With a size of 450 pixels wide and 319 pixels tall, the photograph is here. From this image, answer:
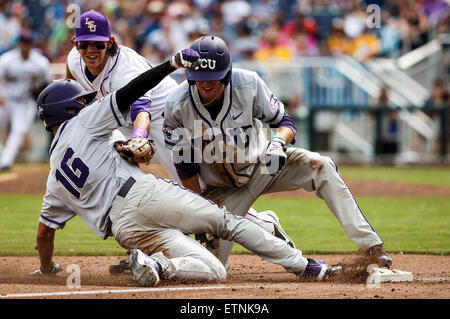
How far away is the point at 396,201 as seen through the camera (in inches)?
468

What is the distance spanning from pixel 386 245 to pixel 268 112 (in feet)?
8.71

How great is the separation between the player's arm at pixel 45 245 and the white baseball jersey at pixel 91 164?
1.59 feet

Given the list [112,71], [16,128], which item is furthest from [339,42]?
[112,71]

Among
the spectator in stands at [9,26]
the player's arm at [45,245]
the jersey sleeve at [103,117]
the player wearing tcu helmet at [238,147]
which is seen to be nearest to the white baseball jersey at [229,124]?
the player wearing tcu helmet at [238,147]

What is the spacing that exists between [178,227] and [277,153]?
92cm

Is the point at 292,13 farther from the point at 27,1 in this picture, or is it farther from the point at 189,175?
the point at 189,175

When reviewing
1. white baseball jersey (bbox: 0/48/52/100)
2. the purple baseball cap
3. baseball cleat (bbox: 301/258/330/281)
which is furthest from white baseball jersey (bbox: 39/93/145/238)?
white baseball jersey (bbox: 0/48/52/100)

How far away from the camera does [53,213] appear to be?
6.00 meters

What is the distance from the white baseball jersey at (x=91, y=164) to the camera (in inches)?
217

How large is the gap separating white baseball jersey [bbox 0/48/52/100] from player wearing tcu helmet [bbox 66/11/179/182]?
8.20m

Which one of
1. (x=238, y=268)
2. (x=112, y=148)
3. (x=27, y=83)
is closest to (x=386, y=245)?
(x=238, y=268)

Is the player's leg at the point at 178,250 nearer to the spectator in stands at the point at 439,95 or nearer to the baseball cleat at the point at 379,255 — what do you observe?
the baseball cleat at the point at 379,255

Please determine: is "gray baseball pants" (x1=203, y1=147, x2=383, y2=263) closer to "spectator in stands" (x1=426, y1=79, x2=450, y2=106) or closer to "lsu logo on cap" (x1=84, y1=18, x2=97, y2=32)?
"lsu logo on cap" (x1=84, y1=18, x2=97, y2=32)
